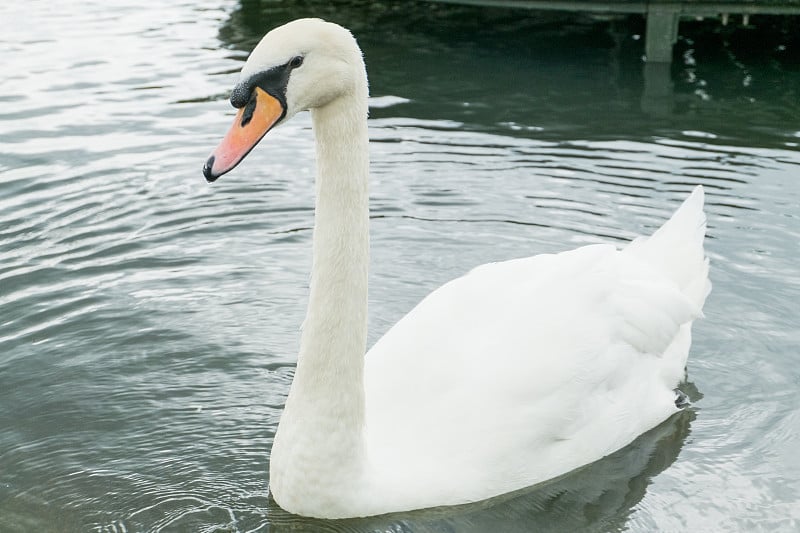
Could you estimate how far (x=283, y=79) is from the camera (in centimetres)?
389

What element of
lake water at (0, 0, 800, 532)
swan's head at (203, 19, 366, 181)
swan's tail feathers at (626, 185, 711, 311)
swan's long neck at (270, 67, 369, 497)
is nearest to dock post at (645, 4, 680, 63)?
lake water at (0, 0, 800, 532)

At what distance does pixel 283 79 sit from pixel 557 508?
7.20 ft

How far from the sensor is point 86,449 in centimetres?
534

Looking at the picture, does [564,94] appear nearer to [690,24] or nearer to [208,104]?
[208,104]

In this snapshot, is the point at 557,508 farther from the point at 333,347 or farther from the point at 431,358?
the point at 333,347

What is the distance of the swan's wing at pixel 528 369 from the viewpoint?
15.4ft

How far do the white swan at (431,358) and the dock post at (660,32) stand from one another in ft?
24.5

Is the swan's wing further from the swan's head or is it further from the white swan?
the swan's head

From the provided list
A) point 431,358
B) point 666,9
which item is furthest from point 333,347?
point 666,9

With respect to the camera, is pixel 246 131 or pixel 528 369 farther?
pixel 528 369

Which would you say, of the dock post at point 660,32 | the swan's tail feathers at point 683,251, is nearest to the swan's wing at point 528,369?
the swan's tail feathers at point 683,251

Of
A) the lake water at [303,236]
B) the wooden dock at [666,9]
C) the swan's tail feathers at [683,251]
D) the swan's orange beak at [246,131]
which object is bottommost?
the lake water at [303,236]

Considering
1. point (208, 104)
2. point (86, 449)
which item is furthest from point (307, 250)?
point (208, 104)

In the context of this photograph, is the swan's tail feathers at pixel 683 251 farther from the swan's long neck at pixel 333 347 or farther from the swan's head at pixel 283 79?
the swan's head at pixel 283 79
